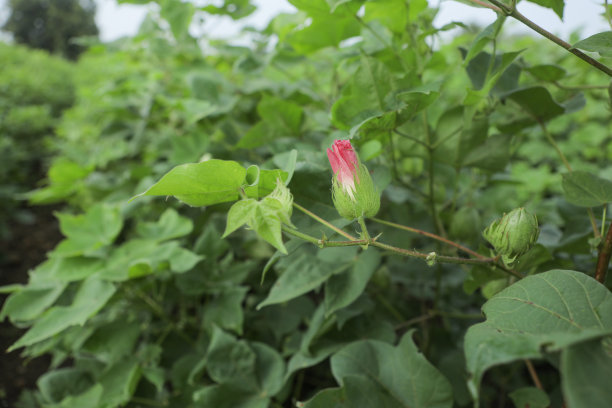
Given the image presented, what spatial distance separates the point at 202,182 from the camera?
1.38ft

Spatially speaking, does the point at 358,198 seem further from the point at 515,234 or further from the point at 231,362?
the point at 231,362

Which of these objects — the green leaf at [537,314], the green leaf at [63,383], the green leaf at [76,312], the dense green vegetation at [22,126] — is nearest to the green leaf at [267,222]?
the green leaf at [537,314]

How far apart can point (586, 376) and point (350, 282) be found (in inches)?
14.3

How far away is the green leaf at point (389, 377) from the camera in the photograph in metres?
0.53

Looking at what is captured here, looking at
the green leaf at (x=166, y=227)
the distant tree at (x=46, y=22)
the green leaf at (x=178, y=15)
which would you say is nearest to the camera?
the green leaf at (x=166, y=227)

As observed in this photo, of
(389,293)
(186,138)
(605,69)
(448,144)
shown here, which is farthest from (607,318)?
(186,138)

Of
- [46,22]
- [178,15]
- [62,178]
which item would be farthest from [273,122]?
[46,22]

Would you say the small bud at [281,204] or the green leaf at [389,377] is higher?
the small bud at [281,204]

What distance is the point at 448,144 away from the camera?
25.8 inches

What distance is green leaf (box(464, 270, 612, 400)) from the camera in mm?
303

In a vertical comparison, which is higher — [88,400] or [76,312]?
[76,312]

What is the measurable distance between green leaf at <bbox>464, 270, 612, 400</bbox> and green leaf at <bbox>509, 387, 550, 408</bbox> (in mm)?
181

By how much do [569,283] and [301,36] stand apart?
606mm

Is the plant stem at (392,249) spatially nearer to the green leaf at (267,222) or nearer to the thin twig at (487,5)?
the green leaf at (267,222)
